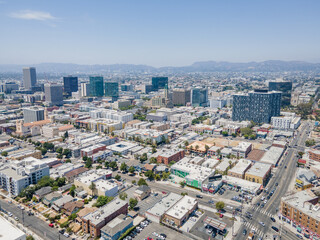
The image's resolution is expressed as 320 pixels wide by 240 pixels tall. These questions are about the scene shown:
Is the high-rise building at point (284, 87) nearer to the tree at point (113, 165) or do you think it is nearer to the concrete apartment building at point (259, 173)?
the concrete apartment building at point (259, 173)

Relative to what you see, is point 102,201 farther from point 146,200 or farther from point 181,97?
point 181,97

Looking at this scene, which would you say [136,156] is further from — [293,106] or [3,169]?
[293,106]

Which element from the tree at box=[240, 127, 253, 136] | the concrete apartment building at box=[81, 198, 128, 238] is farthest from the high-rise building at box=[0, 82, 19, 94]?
the concrete apartment building at box=[81, 198, 128, 238]

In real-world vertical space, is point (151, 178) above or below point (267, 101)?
below

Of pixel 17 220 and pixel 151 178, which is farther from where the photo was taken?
pixel 151 178

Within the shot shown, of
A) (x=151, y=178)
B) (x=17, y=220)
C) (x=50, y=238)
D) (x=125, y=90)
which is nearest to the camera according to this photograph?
(x=50, y=238)

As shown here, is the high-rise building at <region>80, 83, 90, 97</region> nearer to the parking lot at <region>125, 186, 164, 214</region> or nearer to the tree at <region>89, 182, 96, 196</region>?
the tree at <region>89, 182, 96, 196</region>

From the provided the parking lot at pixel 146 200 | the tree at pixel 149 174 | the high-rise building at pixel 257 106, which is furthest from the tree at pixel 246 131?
the parking lot at pixel 146 200

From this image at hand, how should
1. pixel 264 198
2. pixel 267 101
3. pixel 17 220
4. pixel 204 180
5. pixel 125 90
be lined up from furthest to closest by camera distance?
1. pixel 125 90
2. pixel 267 101
3. pixel 204 180
4. pixel 264 198
5. pixel 17 220

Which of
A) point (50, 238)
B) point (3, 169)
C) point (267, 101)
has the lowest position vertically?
point (50, 238)

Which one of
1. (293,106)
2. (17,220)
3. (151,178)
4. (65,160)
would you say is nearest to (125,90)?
(293,106)
